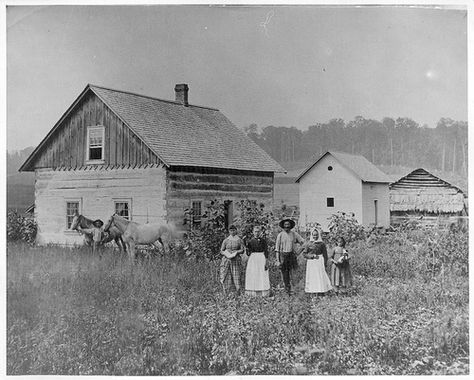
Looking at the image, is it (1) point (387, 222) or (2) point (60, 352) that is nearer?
(2) point (60, 352)

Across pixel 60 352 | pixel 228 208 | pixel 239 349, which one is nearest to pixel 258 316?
pixel 239 349

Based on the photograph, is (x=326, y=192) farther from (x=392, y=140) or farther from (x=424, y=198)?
(x=424, y=198)

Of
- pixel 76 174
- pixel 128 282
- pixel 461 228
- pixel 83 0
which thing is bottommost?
pixel 128 282

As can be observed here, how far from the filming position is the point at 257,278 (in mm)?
6699

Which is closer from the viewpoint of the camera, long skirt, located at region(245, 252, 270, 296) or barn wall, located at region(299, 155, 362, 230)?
long skirt, located at region(245, 252, 270, 296)

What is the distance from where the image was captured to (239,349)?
6.37m

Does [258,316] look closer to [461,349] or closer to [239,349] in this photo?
[239,349]

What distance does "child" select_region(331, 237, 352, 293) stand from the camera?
6.80 meters

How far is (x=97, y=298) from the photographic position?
21.9 feet

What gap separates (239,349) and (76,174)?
3.43m

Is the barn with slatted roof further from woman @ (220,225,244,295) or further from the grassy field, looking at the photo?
the grassy field

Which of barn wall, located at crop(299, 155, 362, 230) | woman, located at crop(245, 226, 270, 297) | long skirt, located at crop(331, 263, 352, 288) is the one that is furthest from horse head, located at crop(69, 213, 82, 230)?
long skirt, located at crop(331, 263, 352, 288)

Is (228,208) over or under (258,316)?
over

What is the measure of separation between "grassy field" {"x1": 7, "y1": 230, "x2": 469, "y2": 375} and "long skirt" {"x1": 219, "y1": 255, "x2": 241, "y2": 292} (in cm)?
14
